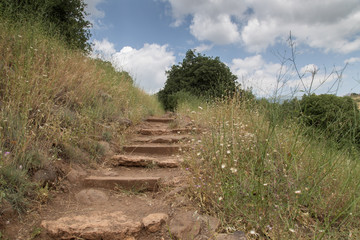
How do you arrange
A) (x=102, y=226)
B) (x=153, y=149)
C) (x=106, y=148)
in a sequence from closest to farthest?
(x=102, y=226) < (x=106, y=148) < (x=153, y=149)

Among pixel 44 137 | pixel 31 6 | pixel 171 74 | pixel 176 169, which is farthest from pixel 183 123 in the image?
pixel 171 74

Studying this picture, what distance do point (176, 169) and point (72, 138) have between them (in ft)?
5.42

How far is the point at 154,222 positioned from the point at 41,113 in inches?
86.1

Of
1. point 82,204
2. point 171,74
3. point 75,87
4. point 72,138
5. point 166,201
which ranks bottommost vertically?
point 82,204

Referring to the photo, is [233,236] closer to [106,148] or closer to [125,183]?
[125,183]

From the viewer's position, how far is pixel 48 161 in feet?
9.51

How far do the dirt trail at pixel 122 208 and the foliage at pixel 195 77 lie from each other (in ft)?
25.1

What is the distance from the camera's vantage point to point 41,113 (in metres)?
3.23

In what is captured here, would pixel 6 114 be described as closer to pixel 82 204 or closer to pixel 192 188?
pixel 82 204

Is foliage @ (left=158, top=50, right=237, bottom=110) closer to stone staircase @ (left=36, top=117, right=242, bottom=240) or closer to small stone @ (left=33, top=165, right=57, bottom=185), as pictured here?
stone staircase @ (left=36, top=117, right=242, bottom=240)

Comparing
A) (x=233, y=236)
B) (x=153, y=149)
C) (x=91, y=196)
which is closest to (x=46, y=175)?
(x=91, y=196)

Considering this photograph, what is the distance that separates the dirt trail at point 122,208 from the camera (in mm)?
2133

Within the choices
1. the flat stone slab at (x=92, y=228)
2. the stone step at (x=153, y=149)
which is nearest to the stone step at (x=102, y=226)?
the flat stone slab at (x=92, y=228)

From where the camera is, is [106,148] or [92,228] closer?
[92,228]
